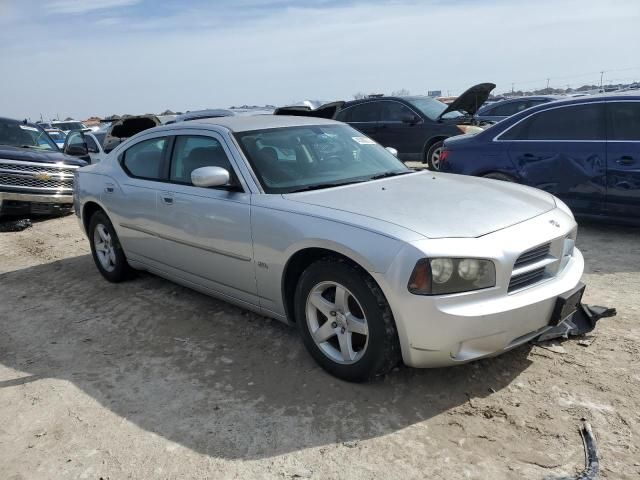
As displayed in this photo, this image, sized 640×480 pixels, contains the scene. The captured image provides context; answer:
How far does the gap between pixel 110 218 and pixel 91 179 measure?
0.55 m

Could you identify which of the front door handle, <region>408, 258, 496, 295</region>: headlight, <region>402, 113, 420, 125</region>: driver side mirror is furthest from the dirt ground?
<region>402, 113, 420, 125</region>: driver side mirror

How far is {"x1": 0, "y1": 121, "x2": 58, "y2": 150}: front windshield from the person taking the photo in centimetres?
962

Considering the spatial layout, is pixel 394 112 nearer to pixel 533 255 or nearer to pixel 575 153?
pixel 575 153

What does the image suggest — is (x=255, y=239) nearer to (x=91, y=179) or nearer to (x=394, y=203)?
(x=394, y=203)

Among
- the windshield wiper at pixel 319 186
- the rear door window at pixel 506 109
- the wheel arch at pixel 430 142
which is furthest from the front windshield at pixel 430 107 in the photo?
the windshield wiper at pixel 319 186

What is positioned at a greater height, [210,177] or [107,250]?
[210,177]

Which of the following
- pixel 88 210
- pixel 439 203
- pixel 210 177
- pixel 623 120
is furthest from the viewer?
pixel 623 120

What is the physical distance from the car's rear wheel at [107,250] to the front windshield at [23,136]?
5151 mm

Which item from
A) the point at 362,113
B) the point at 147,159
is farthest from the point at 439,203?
the point at 362,113

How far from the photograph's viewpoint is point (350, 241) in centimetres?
302

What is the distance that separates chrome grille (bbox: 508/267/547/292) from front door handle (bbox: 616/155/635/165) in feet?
11.0

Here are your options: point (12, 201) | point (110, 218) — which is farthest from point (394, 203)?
point (12, 201)

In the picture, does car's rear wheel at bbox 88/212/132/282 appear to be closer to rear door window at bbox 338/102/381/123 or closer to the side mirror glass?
the side mirror glass

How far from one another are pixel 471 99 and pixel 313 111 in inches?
122
